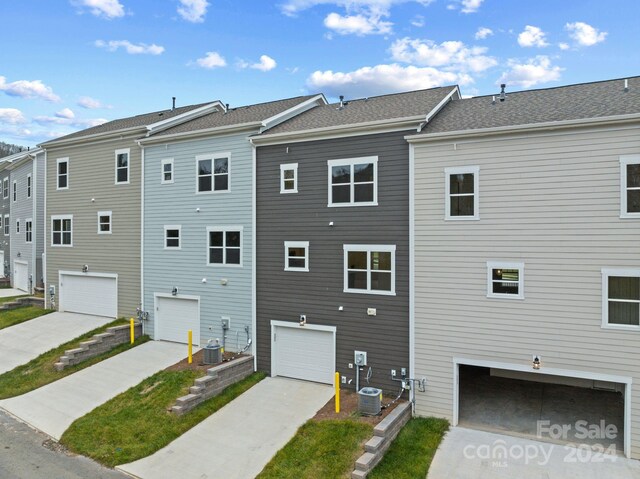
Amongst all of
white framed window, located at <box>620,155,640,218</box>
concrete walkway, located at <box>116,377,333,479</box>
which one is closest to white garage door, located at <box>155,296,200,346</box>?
concrete walkway, located at <box>116,377,333,479</box>

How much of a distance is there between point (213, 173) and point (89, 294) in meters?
9.61

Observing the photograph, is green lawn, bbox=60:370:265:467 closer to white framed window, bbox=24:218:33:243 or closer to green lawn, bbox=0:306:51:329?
green lawn, bbox=0:306:51:329

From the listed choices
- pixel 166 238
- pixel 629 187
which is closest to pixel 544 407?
pixel 629 187

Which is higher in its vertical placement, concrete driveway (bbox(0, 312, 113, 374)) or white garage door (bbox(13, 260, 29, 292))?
white garage door (bbox(13, 260, 29, 292))

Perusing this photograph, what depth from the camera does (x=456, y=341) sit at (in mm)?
12461

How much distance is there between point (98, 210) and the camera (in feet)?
68.6

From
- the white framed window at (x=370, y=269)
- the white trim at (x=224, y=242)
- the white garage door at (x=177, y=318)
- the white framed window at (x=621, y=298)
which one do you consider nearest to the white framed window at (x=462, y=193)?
the white framed window at (x=370, y=269)

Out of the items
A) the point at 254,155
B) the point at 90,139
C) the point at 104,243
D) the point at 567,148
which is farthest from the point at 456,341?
the point at 90,139

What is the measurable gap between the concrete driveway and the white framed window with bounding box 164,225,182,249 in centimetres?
508

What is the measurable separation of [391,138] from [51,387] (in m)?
14.4

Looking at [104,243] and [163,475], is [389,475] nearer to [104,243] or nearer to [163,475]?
[163,475]

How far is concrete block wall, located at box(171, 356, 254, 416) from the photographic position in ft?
43.5

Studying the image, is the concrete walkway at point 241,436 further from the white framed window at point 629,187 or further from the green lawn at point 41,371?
the white framed window at point 629,187

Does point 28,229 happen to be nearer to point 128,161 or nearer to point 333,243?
point 128,161
